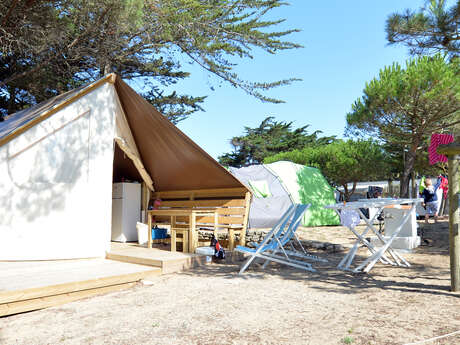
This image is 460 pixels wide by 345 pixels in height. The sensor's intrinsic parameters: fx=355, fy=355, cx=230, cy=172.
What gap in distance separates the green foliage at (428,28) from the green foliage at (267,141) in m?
20.7

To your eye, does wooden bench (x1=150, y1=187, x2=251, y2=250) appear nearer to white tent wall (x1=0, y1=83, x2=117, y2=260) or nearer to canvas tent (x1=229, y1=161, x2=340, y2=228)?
white tent wall (x1=0, y1=83, x2=117, y2=260)

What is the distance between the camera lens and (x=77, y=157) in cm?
465

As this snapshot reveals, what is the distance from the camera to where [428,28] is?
17.4 feet

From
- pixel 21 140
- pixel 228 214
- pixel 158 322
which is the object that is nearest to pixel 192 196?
pixel 228 214

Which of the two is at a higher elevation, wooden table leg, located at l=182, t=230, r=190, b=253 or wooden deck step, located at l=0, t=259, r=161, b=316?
wooden table leg, located at l=182, t=230, r=190, b=253

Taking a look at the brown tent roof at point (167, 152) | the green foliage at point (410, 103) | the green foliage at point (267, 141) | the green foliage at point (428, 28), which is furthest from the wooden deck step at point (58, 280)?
the green foliage at point (267, 141)

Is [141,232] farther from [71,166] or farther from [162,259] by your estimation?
[162,259]

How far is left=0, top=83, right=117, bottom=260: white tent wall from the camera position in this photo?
13.7ft

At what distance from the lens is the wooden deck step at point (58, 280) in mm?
2844

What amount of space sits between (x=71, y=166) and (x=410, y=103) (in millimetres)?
8214

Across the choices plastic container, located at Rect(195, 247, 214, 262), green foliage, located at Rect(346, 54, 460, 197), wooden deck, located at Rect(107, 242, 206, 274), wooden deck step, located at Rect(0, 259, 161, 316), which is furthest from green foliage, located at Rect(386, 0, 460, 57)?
wooden deck step, located at Rect(0, 259, 161, 316)

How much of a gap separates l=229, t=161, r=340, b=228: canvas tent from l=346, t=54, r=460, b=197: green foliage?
7.19ft

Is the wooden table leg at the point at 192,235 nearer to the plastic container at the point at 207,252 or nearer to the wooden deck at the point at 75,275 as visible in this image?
the plastic container at the point at 207,252

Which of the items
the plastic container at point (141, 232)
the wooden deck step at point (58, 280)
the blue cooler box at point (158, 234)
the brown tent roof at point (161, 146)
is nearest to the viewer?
the wooden deck step at point (58, 280)
